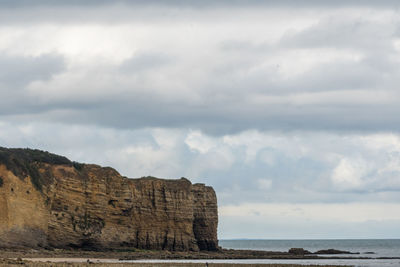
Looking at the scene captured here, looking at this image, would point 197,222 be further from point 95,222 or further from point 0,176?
point 0,176

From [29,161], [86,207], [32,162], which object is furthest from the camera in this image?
[86,207]

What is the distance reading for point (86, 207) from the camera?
3538 inches

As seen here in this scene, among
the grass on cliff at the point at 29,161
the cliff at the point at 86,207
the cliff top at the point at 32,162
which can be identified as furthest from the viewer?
the cliff top at the point at 32,162

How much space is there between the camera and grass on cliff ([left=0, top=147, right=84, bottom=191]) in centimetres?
8194

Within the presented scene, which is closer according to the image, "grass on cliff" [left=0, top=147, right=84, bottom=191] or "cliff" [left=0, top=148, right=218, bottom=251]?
"cliff" [left=0, top=148, right=218, bottom=251]

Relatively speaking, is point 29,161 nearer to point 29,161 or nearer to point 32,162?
point 29,161

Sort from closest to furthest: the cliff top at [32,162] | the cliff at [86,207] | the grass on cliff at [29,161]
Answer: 1. the cliff at [86,207]
2. the grass on cliff at [29,161]
3. the cliff top at [32,162]

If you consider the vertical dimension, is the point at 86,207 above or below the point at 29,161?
below

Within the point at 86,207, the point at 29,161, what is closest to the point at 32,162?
the point at 29,161

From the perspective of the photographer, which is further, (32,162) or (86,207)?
(86,207)

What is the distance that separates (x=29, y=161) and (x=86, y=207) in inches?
354

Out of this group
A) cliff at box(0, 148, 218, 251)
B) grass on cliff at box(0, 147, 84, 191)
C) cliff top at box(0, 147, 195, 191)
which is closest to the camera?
cliff at box(0, 148, 218, 251)

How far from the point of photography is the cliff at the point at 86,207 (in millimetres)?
80000

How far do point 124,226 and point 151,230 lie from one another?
6.30m
